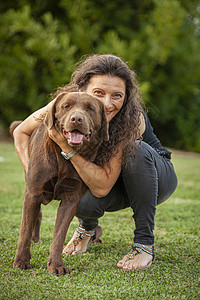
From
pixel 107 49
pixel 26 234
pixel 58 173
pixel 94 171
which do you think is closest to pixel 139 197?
pixel 94 171

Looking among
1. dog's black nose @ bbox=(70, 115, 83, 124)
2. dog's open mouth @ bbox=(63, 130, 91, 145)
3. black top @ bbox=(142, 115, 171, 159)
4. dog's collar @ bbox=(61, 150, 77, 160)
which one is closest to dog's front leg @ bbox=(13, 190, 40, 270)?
dog's collar @ bbox=(61, 150, 77, 160)

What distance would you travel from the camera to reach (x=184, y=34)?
46.2ft

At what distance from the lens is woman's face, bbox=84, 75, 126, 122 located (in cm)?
286

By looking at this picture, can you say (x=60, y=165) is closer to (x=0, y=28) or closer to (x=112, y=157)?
(x=112, y=157)

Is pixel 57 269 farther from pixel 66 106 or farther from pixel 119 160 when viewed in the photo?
pixel 66 106

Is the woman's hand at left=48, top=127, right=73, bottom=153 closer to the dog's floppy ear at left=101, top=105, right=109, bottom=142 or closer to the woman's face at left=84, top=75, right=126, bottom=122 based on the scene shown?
the dog's floppy ear at left=101, top=105, right=109, bottom=142

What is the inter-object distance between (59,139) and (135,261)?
1059 millimetres

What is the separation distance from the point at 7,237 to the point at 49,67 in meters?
9.73

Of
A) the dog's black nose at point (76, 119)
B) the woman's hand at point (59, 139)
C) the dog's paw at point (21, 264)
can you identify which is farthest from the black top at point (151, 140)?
the dog's paw at point (21, 264)

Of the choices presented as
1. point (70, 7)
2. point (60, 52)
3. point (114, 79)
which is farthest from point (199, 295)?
point (70, 7)

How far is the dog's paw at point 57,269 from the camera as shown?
2567 mm

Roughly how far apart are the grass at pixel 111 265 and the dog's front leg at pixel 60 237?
0.25 ft

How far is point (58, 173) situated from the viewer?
269cm

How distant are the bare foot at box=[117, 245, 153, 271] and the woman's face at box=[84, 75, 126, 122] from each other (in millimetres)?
1080
